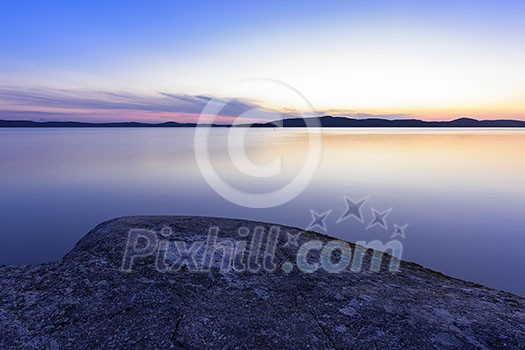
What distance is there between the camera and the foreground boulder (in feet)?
11.4

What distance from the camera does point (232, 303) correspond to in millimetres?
4109

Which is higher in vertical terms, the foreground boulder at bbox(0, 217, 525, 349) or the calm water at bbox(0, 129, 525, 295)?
the foreground boulder at bbox(0, 217, 525, 349)

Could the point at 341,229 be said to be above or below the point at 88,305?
below

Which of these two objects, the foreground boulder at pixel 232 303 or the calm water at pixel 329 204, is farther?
the calm water at pixel 329 204

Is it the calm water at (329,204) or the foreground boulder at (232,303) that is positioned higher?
the foreground boulder at (232,303)

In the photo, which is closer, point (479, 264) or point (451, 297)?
point (451, 297)

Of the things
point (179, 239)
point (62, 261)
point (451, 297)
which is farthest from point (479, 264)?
point (62, 261)

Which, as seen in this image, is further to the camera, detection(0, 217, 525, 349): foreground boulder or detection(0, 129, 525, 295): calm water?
detection(0, 129, 525, 295): calm water

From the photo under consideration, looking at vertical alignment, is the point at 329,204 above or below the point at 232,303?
below

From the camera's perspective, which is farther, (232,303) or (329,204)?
(329,204)

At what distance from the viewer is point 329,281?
4.81 m

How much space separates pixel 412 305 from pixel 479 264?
5.02m

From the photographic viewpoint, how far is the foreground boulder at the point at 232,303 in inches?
136

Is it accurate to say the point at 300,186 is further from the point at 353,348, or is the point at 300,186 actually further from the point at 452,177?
the point at 353,348
